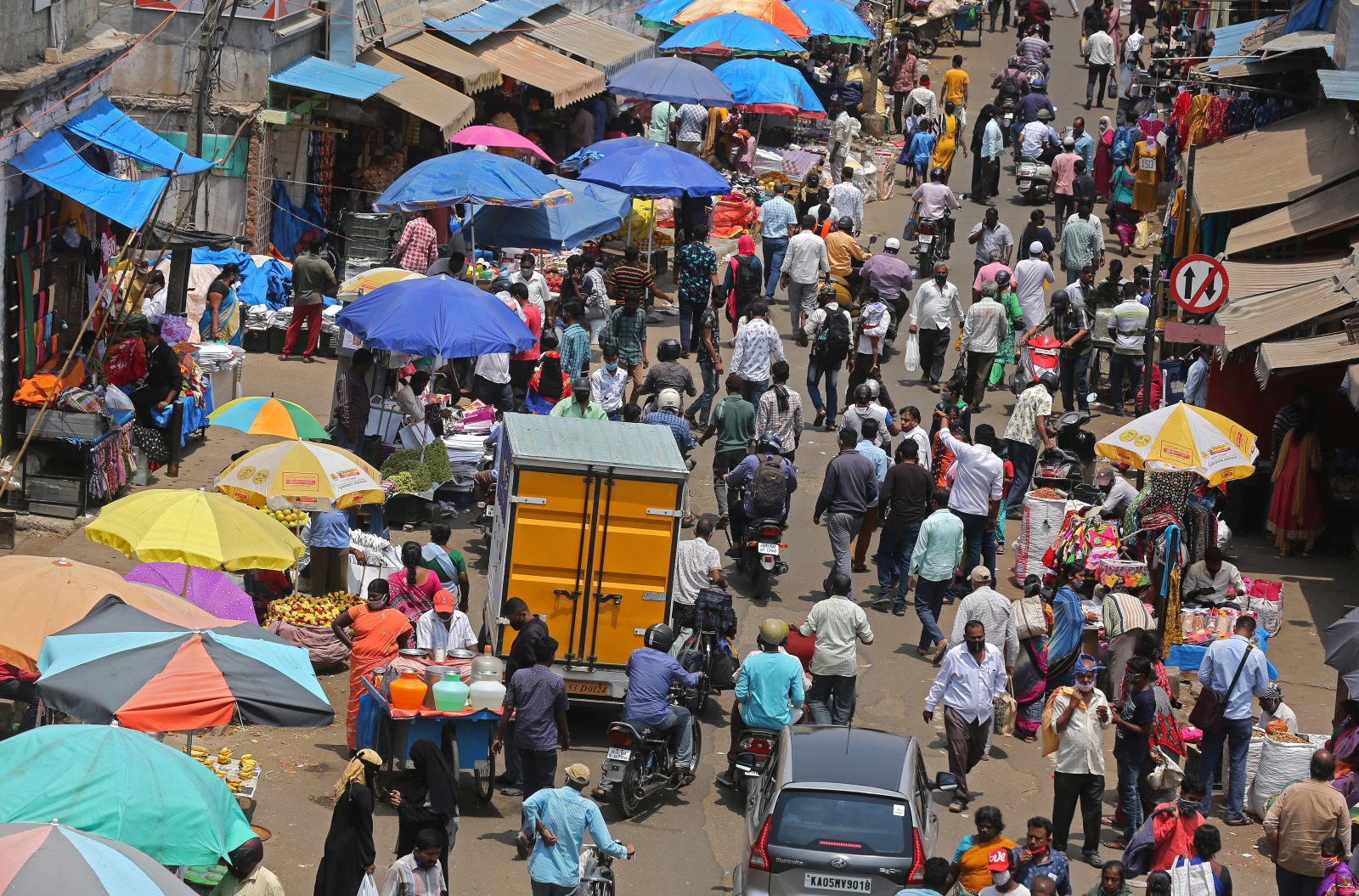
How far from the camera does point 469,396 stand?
747 inches

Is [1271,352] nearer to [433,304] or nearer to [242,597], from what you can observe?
[433,304]

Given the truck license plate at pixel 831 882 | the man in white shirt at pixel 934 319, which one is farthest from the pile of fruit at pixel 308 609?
the man in white shirt at pixel 934 319

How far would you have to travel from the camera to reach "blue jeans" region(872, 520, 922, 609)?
605 inches

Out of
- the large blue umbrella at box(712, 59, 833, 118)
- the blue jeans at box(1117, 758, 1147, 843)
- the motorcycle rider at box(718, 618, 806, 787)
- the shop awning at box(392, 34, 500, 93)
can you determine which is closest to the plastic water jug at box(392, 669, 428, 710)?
the motorcycle rider at box(718, 618, 806, 787)

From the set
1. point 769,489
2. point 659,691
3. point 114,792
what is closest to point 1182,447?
point 769,489

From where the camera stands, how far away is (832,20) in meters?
31.6

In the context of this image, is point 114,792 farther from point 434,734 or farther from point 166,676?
point 434,734

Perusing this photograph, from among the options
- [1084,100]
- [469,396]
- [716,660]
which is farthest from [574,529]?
[1084,100]

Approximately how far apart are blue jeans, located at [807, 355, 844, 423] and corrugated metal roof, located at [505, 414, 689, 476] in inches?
229

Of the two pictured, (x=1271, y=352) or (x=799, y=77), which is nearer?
(x=1271, y=352)

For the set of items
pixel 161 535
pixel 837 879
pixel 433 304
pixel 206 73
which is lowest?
pixel 837 879

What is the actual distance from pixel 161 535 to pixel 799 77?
62.8ft

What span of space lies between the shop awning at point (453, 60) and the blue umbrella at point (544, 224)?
456 centimetres

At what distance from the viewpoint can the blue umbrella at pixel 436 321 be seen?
15.7 meters
